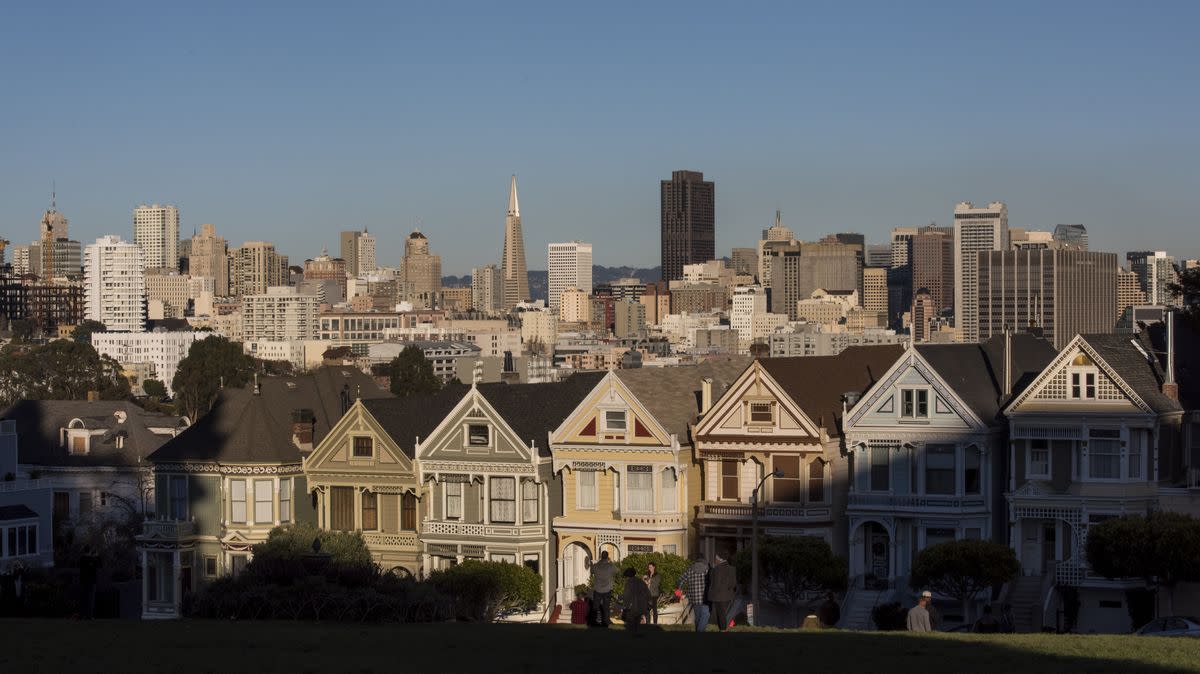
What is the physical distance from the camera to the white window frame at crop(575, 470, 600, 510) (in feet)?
190

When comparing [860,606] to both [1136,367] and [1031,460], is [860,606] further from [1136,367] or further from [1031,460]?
[1136,367]

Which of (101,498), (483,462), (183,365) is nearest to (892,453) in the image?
(483,462)

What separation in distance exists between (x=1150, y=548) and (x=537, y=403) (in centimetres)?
1932

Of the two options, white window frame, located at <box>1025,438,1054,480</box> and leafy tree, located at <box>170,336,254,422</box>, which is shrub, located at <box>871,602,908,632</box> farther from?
leafy tree, located at <box>170,336,254,422</box>

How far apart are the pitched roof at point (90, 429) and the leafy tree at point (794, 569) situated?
29.4 metres

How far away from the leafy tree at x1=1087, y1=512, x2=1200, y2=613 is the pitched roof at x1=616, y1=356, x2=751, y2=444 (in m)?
12.3

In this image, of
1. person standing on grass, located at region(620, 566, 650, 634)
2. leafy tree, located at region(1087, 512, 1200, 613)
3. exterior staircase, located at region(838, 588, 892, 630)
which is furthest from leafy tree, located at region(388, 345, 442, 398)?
person standing on grass, located at region(620, 566, 650, 634)

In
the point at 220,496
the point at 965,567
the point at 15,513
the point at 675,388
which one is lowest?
the point at 965,567

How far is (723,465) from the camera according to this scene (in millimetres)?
56375

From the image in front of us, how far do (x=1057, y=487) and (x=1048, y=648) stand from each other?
20637mm

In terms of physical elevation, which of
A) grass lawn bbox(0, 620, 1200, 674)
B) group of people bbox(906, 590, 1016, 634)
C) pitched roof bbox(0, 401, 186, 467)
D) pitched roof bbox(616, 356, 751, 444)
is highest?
pitched roof bbox(616, 356, 751, 444)

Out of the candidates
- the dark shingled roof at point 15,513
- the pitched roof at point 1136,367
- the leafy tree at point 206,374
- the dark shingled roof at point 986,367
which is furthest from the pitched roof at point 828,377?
the leafy tree at point 206,374

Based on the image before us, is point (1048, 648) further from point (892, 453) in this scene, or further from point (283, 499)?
point (283, 499)

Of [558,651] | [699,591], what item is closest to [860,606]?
[699,591]
